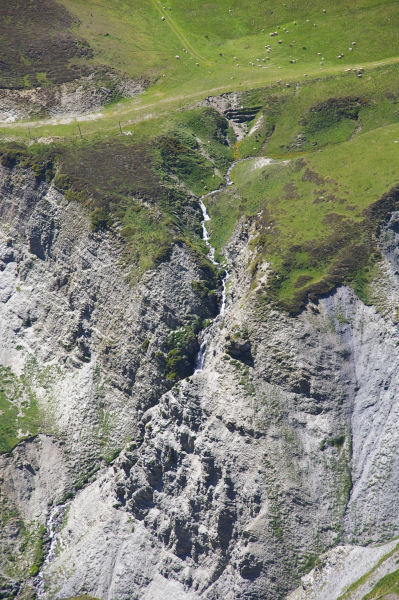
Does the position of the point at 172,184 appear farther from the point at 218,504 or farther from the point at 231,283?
the point at 218,504

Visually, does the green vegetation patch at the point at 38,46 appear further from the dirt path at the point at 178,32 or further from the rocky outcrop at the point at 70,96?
the dirt path at the point at 178,32

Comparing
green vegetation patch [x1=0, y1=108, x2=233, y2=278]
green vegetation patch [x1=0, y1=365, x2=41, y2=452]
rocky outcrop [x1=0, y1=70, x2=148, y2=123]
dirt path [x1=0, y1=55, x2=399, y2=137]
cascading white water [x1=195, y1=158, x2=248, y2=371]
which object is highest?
rocky outcrop [x1=0, y1=70, x2=148, y2=123]

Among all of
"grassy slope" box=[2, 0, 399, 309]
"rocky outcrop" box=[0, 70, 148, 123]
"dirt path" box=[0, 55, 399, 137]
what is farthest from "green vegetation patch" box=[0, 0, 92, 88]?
"dirt path" box=[0, 55, 399, 137]

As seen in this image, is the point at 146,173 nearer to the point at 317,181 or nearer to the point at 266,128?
the point at 266,128

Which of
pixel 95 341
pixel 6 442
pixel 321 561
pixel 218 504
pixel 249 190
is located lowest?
pixel 321 561

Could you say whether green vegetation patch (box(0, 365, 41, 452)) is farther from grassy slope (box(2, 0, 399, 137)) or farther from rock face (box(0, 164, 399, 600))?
grassy slope (box(2, 0, 399, 137))

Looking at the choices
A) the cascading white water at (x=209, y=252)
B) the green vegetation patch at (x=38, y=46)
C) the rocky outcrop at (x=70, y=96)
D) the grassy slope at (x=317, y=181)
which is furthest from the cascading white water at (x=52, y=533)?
the green vegetation patch at (x=38, y=46)

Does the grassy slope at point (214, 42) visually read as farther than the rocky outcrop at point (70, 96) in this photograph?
No

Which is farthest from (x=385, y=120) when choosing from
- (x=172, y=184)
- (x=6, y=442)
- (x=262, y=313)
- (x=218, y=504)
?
(x=6, y=442)
